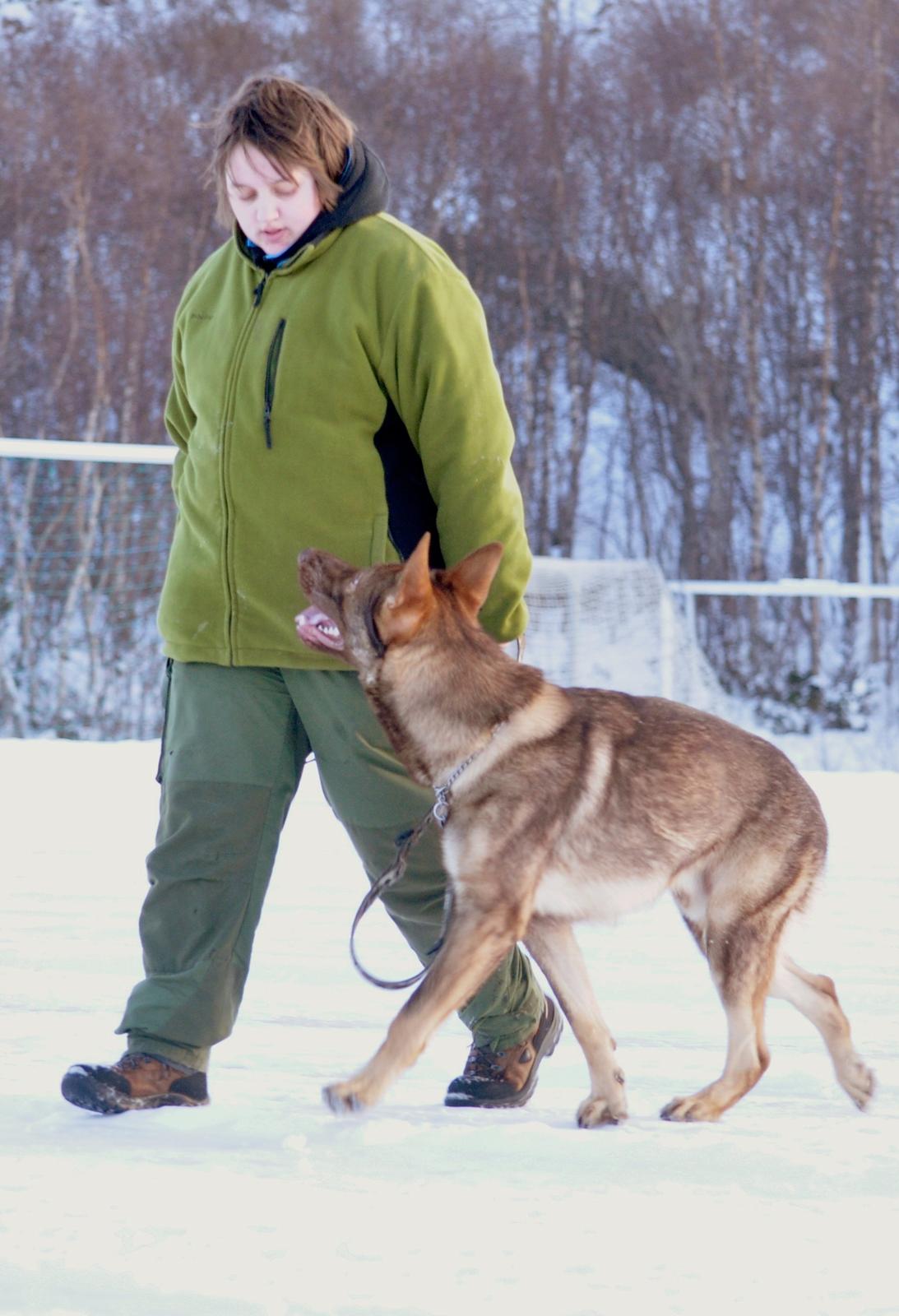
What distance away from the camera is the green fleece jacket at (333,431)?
9.52 ft

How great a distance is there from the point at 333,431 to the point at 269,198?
1.46 feet

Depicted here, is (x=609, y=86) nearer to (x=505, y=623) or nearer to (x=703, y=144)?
(x=703, y=144)


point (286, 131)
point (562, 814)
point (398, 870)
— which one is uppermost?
point (286, 131)

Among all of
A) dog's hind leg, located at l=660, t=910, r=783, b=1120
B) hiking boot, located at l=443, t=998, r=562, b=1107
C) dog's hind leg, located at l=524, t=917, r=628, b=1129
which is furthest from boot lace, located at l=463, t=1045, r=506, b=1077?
dog's hind leg, located at l=660, t=910, r=783, b=1120

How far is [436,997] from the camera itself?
2633 mm

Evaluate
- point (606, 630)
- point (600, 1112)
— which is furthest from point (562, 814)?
point (606, 630)

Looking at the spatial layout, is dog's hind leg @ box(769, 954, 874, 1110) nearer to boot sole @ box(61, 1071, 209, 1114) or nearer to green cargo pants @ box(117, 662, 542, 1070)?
green cargo pants @ box(117, 662, 542, 1070)

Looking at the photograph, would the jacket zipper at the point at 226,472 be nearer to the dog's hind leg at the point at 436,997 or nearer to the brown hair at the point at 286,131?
the brown hair at the point at 286,131

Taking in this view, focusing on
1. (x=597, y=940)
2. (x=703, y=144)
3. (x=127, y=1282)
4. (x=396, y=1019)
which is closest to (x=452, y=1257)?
(x=127, y=1282)

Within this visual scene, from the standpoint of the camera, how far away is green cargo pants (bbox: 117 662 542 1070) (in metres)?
2.95

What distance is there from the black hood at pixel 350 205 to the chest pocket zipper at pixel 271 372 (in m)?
0.15

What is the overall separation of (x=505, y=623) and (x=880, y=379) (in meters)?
13.4

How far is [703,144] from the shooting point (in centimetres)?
1564

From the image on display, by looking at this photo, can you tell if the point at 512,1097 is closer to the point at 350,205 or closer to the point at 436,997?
the point at 436,997
